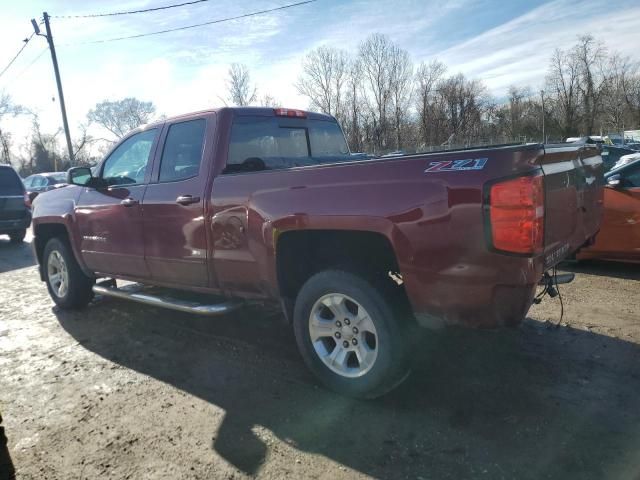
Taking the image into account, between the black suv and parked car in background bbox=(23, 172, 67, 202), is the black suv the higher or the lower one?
the lower one

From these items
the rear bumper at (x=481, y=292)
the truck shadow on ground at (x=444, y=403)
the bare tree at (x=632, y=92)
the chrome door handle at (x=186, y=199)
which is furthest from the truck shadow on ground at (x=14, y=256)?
the bare tree at (x=632, y=92)

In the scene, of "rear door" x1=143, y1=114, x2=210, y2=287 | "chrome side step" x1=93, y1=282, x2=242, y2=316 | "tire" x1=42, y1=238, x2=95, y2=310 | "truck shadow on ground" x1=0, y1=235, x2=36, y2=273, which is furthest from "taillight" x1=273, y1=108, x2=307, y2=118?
"truck shadow on ground" x1=0, y1=235, x2=36, y2=273

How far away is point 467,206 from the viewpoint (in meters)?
2.59

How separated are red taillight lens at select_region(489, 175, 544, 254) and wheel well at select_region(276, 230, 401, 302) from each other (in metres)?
0.73

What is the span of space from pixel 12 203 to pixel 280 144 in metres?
10.3

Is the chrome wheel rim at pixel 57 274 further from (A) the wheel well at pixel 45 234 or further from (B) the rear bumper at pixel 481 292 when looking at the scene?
(B) the rear bumper at pixel 481 292

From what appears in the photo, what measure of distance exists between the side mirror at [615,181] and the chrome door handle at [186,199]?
5.05 m

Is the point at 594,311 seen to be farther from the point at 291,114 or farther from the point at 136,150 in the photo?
the point at 136,150

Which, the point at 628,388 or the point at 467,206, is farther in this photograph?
the point at 628,388

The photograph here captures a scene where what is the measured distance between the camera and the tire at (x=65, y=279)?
5.73 meters

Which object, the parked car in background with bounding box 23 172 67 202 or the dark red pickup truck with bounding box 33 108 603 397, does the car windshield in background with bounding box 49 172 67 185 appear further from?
the dark red pickup truck with bounding box 33 108 603 397

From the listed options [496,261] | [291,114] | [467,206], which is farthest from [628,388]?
[291,114]

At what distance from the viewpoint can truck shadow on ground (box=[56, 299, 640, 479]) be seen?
2.64 meters

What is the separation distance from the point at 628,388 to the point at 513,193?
179 centimetres
